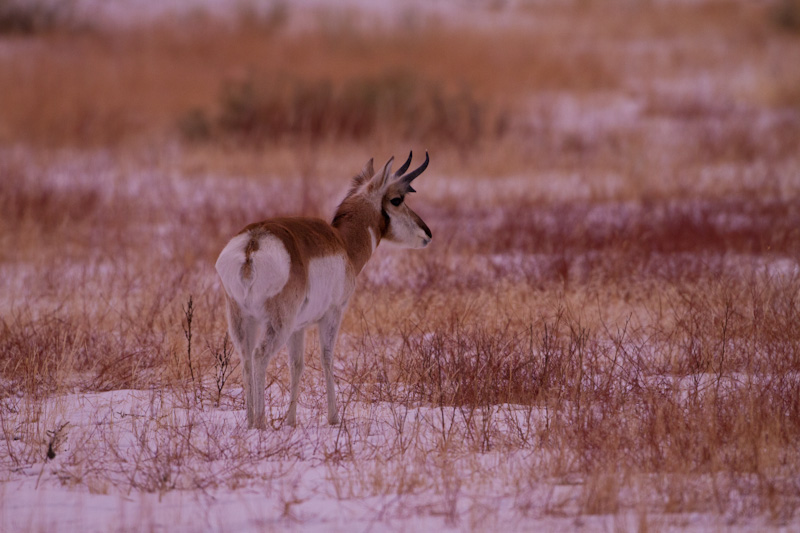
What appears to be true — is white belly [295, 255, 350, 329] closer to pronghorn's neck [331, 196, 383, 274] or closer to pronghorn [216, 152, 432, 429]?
pronghorn [216, 152, 432, 429]

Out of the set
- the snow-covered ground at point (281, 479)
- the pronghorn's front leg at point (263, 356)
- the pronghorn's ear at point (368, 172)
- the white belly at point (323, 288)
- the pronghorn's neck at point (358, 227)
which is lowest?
the snow-covered ground at point (281, 479)

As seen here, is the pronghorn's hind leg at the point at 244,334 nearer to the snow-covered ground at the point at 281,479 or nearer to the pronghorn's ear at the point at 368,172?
the snow-covered ground at the point at 281,479

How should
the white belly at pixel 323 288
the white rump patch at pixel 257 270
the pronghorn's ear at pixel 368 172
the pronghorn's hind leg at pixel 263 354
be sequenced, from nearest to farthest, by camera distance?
the white rump patch at pixel 257 270
the pronghorn's hind leg at pixel 263 354
the white belly at pixel 323 288
the pronghorn's ear at pixel 368 172

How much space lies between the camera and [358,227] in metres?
5.94

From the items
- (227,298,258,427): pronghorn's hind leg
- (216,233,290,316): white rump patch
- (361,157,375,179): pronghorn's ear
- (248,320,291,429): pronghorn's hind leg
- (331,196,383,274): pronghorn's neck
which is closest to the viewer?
(216,233,290,316): white rump patch

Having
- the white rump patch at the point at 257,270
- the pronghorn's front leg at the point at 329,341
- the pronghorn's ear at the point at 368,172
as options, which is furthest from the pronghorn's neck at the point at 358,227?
the white rump patch at the point at 257,270

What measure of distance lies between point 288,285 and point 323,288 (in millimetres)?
400

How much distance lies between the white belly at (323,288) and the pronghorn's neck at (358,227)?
0.37 metres

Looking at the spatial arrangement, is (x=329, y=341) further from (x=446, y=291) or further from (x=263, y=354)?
(x=446, y=291)

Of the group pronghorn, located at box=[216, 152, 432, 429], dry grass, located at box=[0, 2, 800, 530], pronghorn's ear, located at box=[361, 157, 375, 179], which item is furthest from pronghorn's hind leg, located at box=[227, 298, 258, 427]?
pronghorn's ear, located at box=[361, 157, 375, 179]

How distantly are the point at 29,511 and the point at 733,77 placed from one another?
2272 centimetres

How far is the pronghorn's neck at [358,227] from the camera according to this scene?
19.2 feet

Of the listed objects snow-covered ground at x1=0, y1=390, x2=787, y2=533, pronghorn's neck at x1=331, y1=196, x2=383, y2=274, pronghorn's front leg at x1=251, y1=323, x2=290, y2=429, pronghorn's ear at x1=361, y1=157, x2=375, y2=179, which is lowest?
snow-covered ground at x1=0, y1=390, x2=787, y2=533

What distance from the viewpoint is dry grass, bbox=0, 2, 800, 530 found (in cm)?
456
